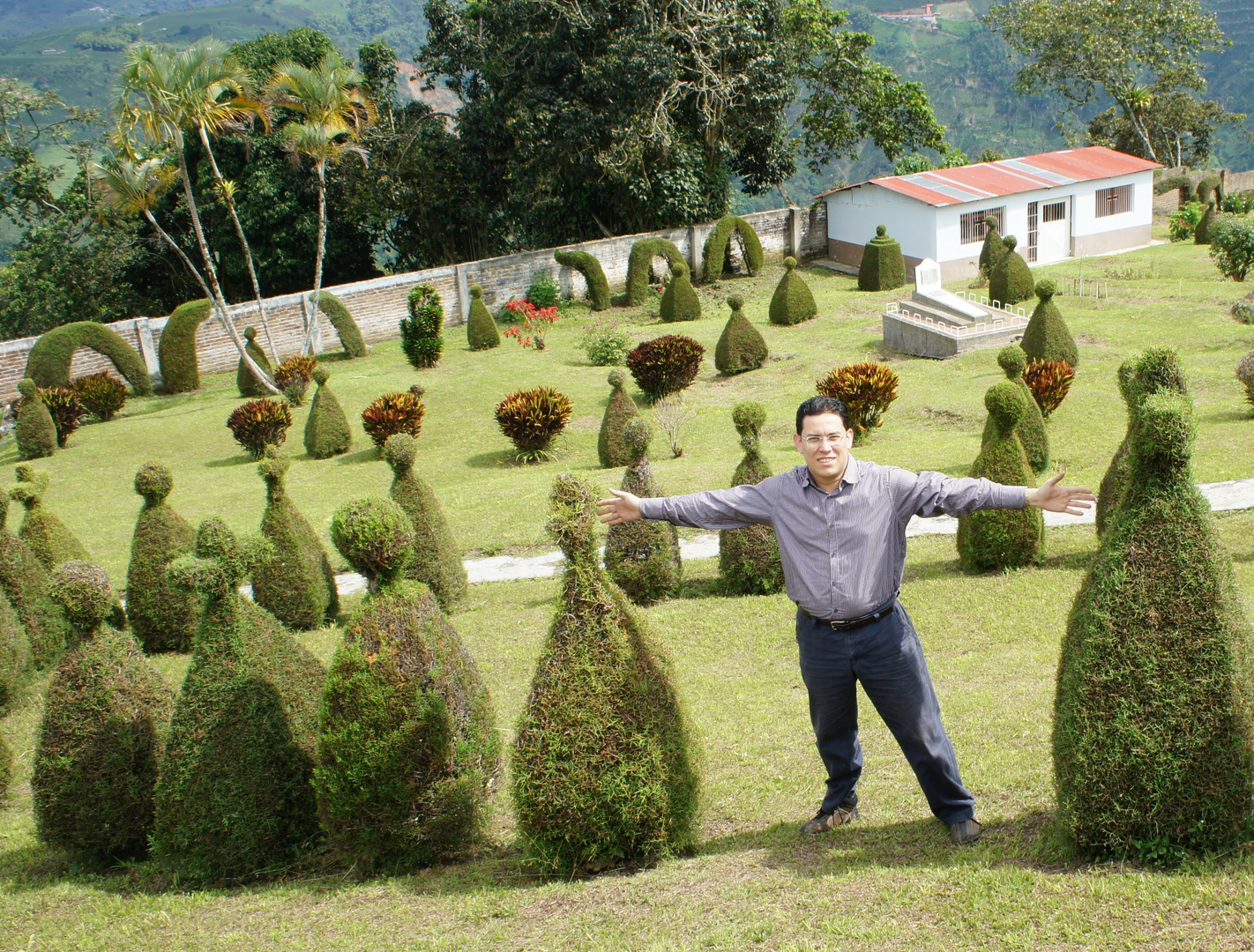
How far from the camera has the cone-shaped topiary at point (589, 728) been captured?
436cm

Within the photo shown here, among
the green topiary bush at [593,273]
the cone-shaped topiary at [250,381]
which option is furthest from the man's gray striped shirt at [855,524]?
the green topiary bush at [593,273]

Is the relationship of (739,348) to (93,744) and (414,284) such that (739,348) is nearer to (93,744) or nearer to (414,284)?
(414,284)

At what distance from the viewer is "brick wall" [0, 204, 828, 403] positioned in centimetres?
2467

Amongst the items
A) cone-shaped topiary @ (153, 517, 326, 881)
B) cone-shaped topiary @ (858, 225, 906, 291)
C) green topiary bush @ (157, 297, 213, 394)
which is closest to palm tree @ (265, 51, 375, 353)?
green topiary bush @ (157, 297, 213, 394)

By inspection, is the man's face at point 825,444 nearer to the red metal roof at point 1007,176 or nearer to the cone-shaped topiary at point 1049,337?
the cone-shaped topiary at point 1049,337

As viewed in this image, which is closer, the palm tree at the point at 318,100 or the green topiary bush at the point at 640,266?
the palm tree at the point at 318,100

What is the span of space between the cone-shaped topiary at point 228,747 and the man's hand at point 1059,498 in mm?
3532

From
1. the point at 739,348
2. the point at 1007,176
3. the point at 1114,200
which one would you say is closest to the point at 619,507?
the point at 739,348

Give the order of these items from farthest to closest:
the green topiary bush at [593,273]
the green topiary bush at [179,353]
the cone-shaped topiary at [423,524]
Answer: the green topiary bush at [593,273]
the green topiary bush at [179,353]
the cone-shaped topiary at [423,524]

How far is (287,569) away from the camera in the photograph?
9.37 m

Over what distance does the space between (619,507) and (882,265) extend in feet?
83.5

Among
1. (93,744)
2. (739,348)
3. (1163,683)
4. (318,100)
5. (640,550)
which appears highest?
(318,100)

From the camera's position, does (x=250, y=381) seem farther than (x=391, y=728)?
Yes

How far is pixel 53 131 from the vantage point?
110ft
